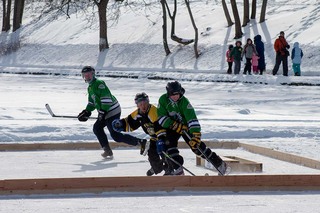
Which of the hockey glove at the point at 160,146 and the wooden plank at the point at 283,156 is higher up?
the hockey glove at the point at 160,146

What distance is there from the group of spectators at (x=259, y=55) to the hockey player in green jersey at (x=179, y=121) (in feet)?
55.8

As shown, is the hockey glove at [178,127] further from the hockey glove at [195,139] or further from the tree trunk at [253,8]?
the tree trunk at [253,8]

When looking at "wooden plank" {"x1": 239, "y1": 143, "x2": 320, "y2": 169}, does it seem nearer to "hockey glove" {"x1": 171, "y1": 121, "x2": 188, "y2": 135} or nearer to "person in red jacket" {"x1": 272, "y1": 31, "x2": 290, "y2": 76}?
"hockey glove" {"x1": 171, "y1": 121, "x2": 188, "y2": 135}

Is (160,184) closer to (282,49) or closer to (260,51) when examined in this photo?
(282,49)

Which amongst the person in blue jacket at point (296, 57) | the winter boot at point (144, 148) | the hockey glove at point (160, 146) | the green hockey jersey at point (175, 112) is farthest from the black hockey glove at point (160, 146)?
the person in blue jacket at point (296, 57)

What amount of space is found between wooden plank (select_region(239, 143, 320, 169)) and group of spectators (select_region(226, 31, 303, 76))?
13.2 m

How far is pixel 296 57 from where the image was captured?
26906 millimetres

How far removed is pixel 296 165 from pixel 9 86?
18.8 meters

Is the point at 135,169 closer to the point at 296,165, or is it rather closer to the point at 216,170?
the point at 216,170

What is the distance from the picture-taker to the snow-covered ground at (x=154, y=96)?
8.37 meters

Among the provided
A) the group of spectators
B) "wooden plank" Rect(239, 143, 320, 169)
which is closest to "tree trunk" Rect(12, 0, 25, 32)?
the group of spectators

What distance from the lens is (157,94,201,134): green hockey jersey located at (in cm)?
954

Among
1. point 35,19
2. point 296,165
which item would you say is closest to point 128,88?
point 296,165

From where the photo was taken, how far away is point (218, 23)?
39.3 metres
